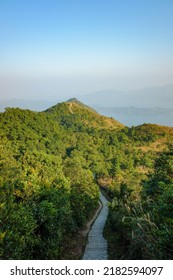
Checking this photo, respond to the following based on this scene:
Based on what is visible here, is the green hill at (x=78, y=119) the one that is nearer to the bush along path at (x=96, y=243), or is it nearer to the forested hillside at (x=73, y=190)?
the forested hillside at (x=73, y=190)

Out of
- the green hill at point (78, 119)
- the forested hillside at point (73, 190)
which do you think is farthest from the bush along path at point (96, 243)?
the green hill at point (78, 119)

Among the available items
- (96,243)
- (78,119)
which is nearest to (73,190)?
(96,243)

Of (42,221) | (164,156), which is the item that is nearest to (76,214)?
(164,156)

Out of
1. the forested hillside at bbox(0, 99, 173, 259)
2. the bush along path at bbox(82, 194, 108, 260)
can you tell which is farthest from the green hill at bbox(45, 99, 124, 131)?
the bush along path at bbox(82, 194, 108, 260)

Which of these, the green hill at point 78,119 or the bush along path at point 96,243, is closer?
the bush along path at point 96,243

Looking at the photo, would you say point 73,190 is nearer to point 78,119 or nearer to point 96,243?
point 96,243

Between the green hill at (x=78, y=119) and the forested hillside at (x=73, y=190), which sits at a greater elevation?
the forested hillside at (x=73, y=190)
